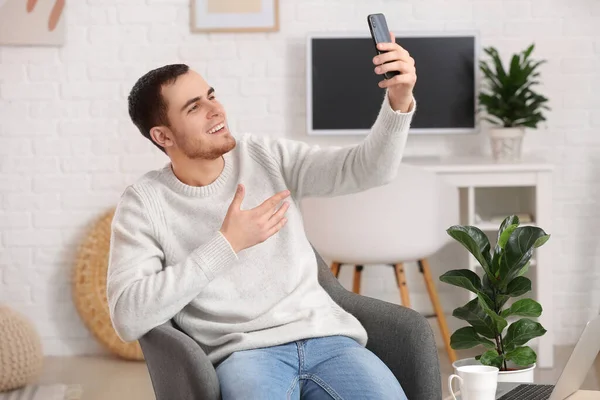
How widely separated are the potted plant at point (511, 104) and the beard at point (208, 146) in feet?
6.20

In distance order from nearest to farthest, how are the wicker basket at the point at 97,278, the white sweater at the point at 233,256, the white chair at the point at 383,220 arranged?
1. the white sweater at the point at 233,256
2. the white chair at the point at 383,220
3. the wicker basket at the point at 97,278

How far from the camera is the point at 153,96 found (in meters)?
2.33

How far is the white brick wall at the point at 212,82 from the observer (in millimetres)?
4164

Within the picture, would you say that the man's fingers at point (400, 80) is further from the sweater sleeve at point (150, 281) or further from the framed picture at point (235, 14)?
the framed picture at point (235, 14)

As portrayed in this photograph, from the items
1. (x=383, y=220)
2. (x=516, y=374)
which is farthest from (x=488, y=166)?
(x=516, y=374)

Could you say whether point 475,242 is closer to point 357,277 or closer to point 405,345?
point 405,345

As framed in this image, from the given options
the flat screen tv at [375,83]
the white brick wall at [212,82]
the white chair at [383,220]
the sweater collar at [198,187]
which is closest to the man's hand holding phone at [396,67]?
the sweater collar at [198,187]

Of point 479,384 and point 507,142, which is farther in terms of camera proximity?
point 507,142

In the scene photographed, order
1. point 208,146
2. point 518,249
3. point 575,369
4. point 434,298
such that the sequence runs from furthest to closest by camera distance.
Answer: point 434,298 → point 208,146 → point 518,249 → point 575,369

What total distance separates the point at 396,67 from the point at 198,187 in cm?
56

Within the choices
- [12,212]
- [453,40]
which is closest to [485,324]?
[453,40]

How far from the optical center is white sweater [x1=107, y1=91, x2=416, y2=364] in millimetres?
2150

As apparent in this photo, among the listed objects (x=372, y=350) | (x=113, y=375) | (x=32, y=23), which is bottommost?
(x=113, y=375)

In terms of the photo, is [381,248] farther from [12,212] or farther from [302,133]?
[12,212]
